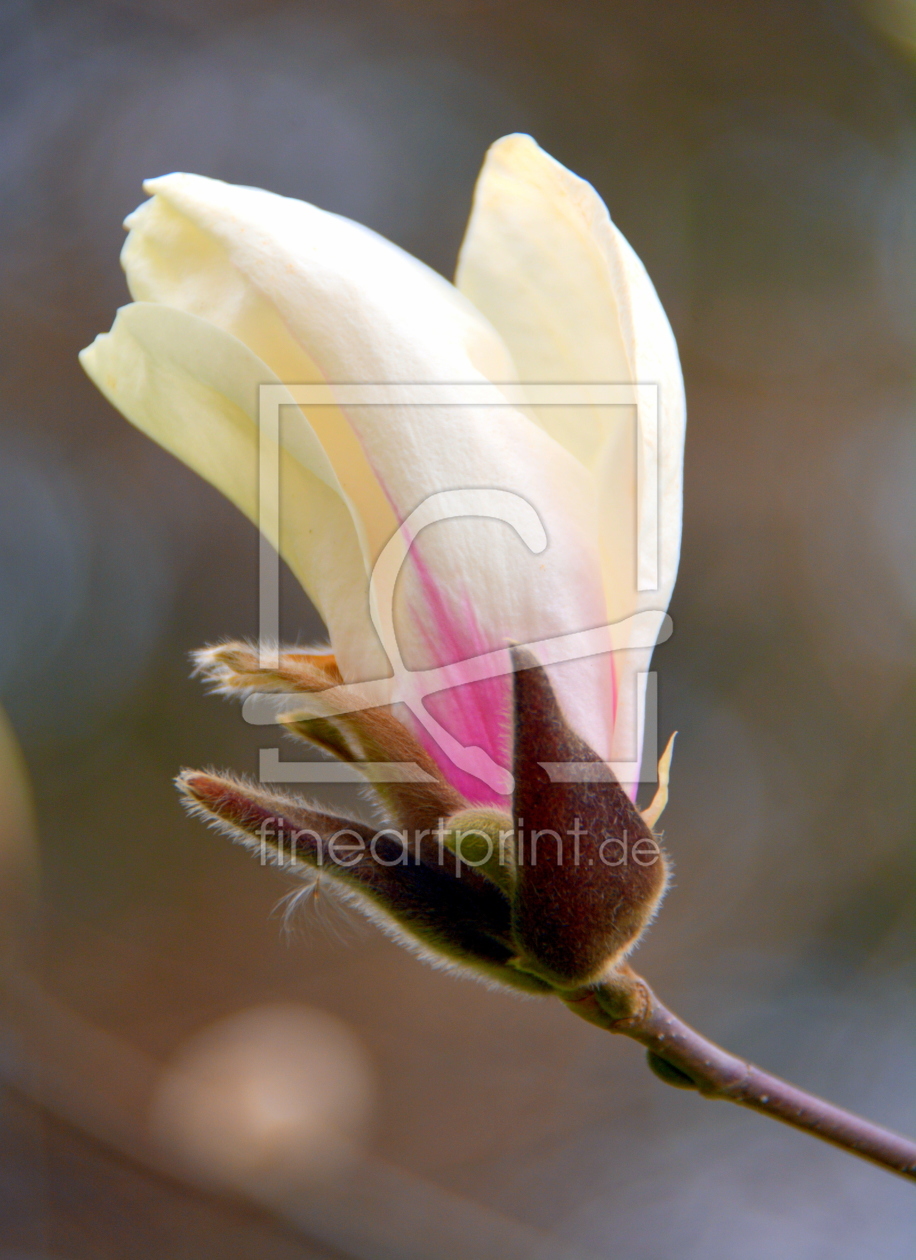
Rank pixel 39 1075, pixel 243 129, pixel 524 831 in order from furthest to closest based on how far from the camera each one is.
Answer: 1. pixel 243 129
2. pixel 39 1075
3. pixel 524 831

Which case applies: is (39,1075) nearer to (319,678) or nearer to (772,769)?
(319,678)

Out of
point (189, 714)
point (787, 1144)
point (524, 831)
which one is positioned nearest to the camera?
point (524, 831)

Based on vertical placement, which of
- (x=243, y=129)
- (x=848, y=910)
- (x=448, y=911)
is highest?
(x=243, y=129)

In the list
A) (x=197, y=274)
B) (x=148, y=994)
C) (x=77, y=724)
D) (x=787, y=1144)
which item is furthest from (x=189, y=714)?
(x=197, y=274)

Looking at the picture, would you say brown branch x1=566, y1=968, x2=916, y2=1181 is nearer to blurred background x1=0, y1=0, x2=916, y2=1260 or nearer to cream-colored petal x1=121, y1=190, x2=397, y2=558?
cream-colored petal x1=121, y1=190, x2=397, y2=558

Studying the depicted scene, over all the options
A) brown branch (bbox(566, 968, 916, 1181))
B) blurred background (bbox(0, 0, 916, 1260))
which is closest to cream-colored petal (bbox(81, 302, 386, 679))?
brown branch (bbox(566, 968, 916, 1181))
